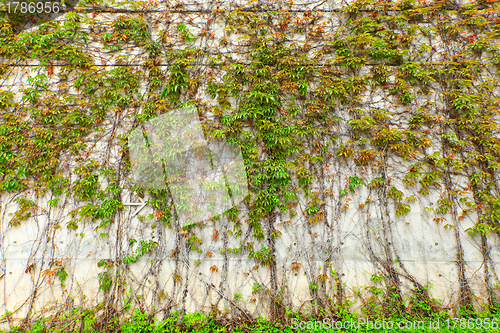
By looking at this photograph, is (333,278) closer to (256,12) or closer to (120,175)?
(120,175)

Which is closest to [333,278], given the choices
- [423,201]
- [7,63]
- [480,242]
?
[423,201]

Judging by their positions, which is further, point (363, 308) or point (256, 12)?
point (256, 12)

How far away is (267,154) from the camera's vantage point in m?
3.07

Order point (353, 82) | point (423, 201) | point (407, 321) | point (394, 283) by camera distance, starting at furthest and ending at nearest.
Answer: point (353, 82) → point (423, 201) → point (394, 283) → point (407, 321)

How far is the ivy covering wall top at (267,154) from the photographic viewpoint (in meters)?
2.80

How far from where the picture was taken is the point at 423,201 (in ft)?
9.82

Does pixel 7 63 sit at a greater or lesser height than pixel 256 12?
lesser

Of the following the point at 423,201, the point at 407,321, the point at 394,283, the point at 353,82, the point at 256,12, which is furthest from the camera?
the point at 256,12

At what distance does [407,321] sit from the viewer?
256 centimetres

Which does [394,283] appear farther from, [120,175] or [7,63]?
[7,63]

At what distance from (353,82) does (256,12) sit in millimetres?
1954

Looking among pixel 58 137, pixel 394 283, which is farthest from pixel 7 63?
pixel 394 283

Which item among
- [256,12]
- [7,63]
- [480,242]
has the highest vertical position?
[256,12]

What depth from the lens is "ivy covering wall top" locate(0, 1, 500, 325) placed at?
280cm
